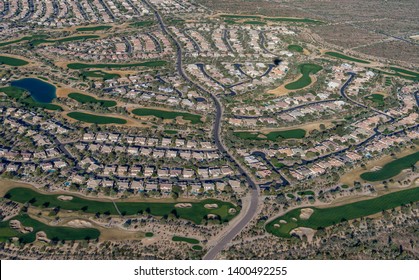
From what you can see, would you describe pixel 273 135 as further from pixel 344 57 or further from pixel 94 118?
pixel 344 57

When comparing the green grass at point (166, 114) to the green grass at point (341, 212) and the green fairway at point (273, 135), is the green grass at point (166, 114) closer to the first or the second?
the green fairway at point (273, 135)

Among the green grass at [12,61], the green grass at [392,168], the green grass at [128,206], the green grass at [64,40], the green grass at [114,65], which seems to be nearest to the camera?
the green grass at [128,206]

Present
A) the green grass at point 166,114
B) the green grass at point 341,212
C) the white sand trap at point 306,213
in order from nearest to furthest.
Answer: the green grass at point 341,212 < the white sand trap at point 306,213 < the green grass at point 166,114

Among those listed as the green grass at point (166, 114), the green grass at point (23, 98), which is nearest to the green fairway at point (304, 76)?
the green grass at point (166, 114)

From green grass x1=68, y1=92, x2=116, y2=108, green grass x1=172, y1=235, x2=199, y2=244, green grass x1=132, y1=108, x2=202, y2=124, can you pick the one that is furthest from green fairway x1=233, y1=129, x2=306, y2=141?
green grass x1=172, y1=235, x2=199, y2=244

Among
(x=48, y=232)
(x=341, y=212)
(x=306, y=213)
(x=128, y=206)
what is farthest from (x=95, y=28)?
(x=341, y=212)

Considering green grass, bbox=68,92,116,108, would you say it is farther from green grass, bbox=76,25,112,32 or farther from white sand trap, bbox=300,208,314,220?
white sand trap, bbox=300,208,314,220
